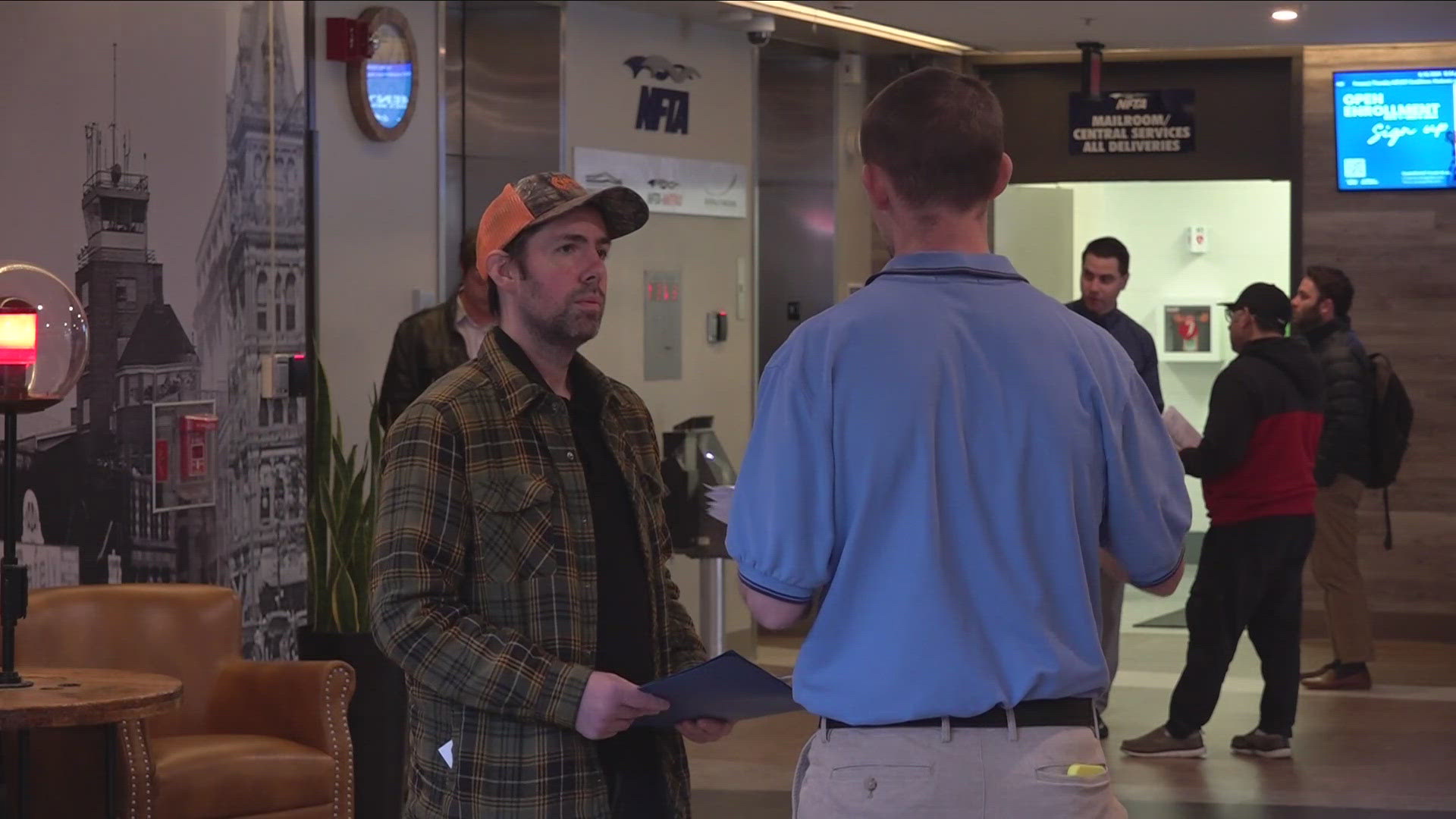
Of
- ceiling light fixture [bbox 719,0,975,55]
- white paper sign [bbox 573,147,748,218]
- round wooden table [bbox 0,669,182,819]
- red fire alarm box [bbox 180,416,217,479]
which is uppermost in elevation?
ceiling light fixture [bbox 719,0,975,55]

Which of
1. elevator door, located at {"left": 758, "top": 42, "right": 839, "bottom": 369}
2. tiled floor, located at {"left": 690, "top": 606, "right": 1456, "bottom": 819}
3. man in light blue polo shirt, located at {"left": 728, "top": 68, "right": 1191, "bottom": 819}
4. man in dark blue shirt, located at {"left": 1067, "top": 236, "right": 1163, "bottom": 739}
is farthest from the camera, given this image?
elevator door, located at {"left": 758, "top": 42, "right": 839, "bottom": 369}

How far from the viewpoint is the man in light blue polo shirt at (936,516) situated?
184cm

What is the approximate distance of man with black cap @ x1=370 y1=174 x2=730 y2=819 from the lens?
2.29m

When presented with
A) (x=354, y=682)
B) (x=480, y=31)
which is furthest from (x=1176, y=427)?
(x=480, y=31)

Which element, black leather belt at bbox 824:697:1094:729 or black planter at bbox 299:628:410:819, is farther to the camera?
black planter at bbox 299:628:410:819

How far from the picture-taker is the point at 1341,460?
7988mm

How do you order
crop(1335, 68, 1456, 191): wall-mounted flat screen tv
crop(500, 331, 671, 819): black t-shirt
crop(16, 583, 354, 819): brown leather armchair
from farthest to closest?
1. crop(1335, 68, 1456, 191): wall-mounted flat screen tv
2. crop(16, 583, 354, 819): brown leather armchair
3. crop(500, 331, 671, 819): black t-shirt

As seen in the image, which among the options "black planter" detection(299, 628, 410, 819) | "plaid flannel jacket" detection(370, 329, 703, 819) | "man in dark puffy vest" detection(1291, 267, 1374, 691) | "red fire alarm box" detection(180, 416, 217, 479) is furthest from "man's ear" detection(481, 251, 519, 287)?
"man in dark puffy vest" detection(1291, 267, 1374, 691)

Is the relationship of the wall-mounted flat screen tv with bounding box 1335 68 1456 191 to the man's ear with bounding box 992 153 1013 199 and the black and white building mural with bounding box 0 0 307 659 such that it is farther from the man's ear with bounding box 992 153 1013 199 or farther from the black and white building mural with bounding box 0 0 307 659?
the man's ear with bounding box 992 153 1013 199

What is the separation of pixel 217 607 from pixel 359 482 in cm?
54

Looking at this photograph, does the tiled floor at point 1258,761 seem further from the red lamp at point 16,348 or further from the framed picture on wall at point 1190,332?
the framed picture on wall at point 1190,332

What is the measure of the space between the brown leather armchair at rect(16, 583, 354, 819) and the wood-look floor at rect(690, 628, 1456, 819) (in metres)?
1.40

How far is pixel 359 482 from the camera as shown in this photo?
5.30 metres

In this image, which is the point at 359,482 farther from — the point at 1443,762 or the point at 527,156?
the point at 1443,762
